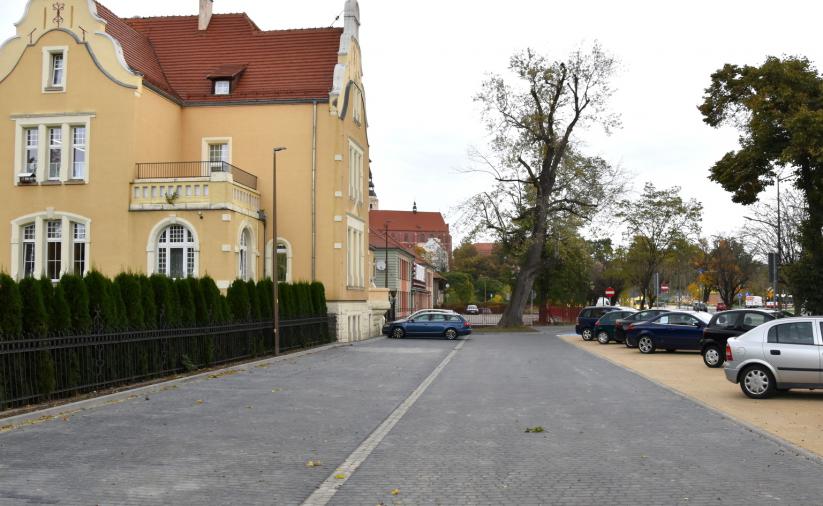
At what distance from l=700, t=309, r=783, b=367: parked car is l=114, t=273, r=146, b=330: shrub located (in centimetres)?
1467

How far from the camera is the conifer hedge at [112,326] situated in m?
12.7

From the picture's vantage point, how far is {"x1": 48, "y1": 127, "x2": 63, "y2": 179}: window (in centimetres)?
3219

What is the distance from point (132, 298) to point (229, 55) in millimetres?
24725

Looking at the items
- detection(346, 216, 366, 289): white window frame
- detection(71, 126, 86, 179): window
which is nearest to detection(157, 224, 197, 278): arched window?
detection(71, 126, 86, 179): window

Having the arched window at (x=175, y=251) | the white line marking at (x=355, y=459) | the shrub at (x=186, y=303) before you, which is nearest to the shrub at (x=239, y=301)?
the shrub at (x=186, y=303)

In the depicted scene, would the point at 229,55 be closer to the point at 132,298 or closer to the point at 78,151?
the point at 78,151

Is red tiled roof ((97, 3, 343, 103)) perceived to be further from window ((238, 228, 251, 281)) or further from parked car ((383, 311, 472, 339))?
parked car ((383, 311, 472, 339))

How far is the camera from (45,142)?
105ft

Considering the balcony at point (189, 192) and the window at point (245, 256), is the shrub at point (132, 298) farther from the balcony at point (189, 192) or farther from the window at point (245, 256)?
the window at point (245, 256)

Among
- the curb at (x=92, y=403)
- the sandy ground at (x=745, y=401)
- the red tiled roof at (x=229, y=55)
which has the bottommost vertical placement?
the sandy ground at (x=745, y=401)

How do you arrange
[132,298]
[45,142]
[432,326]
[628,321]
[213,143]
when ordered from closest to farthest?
[132,298]
[628,321]
[45,142]
[213,143]
[432,326]

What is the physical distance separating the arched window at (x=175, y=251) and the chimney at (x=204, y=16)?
48.8 ft

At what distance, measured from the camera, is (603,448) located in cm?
901

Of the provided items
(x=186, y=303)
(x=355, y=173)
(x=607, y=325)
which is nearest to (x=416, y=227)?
(x=355, y=173)
